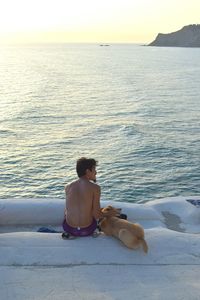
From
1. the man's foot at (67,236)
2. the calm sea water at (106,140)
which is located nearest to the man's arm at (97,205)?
the man's foot at (67,236)

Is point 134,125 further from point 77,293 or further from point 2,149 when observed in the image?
point 77,293

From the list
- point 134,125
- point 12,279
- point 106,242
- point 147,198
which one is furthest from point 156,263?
point 134,125

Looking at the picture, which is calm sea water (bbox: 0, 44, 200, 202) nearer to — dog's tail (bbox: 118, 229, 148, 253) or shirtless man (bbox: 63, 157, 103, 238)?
shirtless man (bbox: 63, 157, 103, 238)

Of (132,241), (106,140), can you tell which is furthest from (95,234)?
(106,140)

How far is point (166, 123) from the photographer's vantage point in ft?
95.0

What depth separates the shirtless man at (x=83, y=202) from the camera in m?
6.79

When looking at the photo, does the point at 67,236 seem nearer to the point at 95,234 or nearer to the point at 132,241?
the point at 95,234

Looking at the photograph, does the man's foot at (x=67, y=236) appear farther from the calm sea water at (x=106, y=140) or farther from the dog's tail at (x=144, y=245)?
the calm sea water at (x=106, y=140)

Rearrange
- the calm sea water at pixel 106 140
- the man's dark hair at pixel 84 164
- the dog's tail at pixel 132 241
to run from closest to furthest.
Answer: the dog's tail at pixel 132 241 < the man's dark hair at pixel 84 164 < the calm sea water at pixel 106 140

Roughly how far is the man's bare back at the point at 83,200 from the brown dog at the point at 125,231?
0.66 ft

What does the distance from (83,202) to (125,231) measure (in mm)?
783

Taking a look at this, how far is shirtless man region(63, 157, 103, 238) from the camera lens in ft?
22.3

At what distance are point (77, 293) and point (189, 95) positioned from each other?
39.4 m

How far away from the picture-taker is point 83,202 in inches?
269
